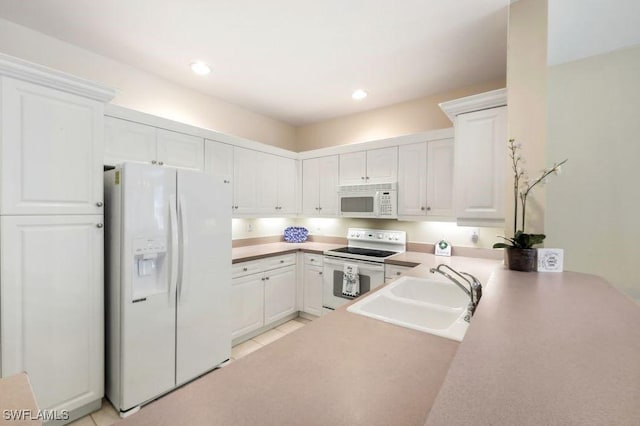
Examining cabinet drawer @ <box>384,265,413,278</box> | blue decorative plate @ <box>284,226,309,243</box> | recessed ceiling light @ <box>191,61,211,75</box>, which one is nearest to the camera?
recessed ceiling light @ <box>191,61,211,75</box>

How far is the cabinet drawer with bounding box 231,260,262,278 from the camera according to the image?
2.64 meters

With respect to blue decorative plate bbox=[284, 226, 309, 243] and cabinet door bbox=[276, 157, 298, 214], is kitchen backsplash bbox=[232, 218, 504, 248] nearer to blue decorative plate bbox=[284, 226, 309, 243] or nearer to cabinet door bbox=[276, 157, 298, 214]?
blue decorative plate bbox=[284, 226, 309, 243]

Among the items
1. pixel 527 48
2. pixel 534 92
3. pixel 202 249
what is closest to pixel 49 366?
pixel 202 249

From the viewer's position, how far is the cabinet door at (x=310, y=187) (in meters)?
3.63

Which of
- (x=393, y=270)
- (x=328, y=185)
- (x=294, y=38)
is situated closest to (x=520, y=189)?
(x=393, y=270)

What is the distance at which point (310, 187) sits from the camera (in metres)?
3.70

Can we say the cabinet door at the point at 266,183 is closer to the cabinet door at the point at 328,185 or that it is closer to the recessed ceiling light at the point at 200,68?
the cabinet door at the point at 328,185

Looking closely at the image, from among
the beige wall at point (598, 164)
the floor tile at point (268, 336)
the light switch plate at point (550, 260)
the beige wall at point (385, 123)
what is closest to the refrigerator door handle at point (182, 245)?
the floor tile at point (268, 336)

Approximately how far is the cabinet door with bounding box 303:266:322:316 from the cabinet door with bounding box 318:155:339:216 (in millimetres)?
772

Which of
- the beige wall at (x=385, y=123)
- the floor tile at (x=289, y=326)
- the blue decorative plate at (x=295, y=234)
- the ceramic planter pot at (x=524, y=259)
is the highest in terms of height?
the beige wall at (x=385, y=123)

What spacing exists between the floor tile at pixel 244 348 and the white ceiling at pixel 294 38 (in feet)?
8.93

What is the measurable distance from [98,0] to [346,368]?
2474 mm

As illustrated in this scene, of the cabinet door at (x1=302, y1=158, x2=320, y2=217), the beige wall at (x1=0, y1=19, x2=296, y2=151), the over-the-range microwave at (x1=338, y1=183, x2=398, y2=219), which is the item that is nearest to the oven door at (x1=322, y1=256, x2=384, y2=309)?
the over-the-range microwave at (x1=338, y1=183, x2=398, y2=219)

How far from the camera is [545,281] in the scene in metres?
1.19
